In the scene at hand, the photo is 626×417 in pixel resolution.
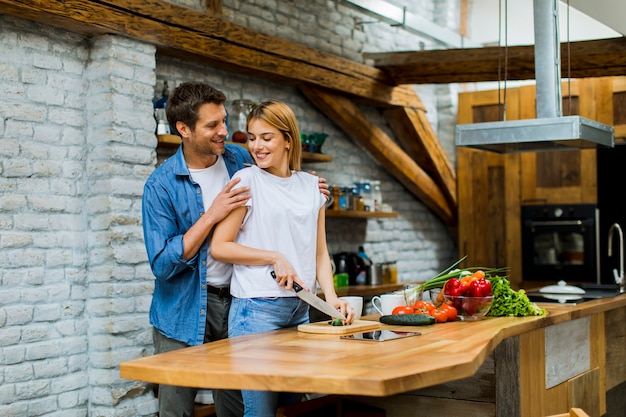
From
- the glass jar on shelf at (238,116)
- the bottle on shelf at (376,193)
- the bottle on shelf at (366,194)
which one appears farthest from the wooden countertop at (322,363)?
the bottle on shelf at (376,193)

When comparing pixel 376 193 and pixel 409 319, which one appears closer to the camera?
pixel 409 319

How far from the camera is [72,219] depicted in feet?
16.1

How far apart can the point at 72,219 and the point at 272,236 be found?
80.2 inches

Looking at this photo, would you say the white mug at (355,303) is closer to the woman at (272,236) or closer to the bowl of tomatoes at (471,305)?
the woman at (272,236)

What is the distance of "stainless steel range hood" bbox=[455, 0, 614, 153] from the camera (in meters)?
4.84

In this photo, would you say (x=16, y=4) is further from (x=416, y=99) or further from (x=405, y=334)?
(x=416, y=99)

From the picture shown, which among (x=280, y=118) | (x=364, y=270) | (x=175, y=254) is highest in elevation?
(x=280, y=118)

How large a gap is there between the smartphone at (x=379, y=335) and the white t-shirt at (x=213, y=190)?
705 millimetres

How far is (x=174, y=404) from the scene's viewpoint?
11.5ft

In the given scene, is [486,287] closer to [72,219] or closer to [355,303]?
[355,303]

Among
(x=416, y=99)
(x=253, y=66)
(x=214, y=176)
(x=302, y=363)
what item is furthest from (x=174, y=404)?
(x=416, y=99)

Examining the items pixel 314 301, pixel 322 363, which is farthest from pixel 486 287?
pixel 322 363

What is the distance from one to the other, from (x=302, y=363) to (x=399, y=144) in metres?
6.09

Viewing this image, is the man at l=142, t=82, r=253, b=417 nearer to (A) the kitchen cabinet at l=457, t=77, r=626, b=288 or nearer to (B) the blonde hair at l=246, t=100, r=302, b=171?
(B) the blonde hair at l=246, t=100, r=302, b=171
